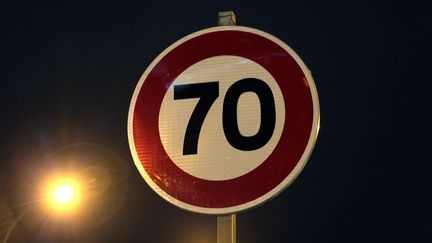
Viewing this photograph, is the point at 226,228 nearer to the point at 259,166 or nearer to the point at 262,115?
the point at 259,166

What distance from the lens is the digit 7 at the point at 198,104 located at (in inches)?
91.4

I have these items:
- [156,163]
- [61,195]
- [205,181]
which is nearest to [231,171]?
[205,181]

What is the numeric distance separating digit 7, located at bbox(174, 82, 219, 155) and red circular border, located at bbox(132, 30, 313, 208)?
0.19 feet

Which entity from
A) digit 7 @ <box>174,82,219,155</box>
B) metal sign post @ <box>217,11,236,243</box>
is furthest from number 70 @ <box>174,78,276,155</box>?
metal sign post @ <box>217,11,236,243</box>

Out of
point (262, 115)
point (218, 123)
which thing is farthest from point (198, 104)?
point (262, 115)

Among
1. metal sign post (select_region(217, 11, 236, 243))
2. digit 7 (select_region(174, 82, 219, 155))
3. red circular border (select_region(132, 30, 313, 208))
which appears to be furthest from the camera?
digit 7 (select_region(174, 82, 219, 155))

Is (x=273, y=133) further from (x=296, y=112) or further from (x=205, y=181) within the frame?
(x=205, y=181)

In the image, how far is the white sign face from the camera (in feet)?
7.36

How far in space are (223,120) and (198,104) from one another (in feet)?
0.34

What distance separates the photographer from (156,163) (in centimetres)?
234

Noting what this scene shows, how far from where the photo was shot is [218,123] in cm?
234

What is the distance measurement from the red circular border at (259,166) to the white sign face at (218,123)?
0.06ft

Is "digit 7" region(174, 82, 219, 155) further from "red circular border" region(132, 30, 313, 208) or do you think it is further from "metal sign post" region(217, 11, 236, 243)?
"metal sign post" region(217, 11, 236, 243)

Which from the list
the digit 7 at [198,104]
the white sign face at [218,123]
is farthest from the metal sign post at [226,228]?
the digit 7 at [198,104]
